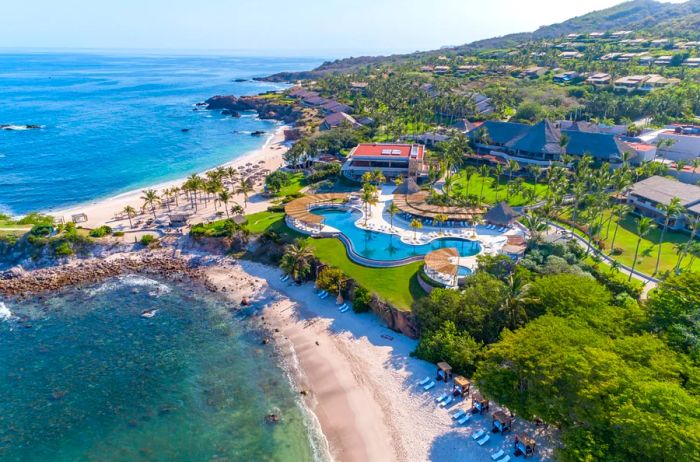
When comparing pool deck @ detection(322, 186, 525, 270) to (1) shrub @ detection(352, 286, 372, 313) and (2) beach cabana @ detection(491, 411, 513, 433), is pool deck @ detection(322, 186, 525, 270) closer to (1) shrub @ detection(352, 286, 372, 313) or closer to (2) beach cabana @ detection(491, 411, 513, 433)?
(1) shrub @ detection(352, 286, 372, 313)

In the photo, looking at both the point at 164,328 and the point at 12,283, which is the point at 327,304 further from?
the point at 12,283

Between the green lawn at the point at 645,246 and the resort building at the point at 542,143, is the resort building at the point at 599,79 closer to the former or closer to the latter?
the resort building at the point at 542,143

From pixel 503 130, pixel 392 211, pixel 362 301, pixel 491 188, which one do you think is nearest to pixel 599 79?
pixel 503 130

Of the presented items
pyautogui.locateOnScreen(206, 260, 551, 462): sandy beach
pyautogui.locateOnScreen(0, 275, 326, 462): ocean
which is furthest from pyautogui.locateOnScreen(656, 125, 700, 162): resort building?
pyautogui.locateOnScreen(0, 275, 326, 462): ocean

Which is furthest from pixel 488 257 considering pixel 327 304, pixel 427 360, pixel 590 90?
pixel 590 90

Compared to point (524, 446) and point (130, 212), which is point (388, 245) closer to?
point (524, 446)

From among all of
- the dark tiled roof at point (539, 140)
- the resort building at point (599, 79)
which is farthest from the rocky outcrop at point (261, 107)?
the resort building at point (599, 79)
